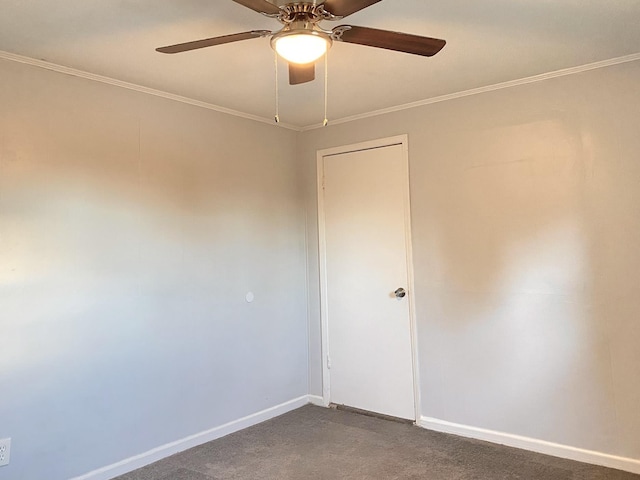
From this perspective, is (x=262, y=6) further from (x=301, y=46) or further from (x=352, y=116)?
(x=352, y=116)

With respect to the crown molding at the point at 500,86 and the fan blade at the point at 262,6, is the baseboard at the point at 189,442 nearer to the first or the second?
the crown molding at the point at 500,86

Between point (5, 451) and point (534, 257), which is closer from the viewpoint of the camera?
point (5, 451)

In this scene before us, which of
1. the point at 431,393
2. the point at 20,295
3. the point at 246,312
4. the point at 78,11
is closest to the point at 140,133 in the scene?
the point at 78,11

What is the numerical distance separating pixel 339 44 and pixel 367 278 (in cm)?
189

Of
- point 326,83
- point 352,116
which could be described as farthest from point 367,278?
point 326,83

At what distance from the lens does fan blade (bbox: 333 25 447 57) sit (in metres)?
1.69

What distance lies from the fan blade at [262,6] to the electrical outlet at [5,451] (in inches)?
93.9

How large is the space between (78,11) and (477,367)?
3.06 meters

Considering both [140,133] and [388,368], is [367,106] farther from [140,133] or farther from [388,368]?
[388,368]

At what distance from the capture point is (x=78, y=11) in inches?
77.1

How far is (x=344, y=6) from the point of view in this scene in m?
1.58

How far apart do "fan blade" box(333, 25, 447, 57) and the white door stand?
1691 millimetres

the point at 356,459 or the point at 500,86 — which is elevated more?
the point at 500,86

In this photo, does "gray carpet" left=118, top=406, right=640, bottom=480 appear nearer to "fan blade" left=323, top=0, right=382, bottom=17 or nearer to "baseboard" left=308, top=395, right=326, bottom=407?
"baseboard" left=308, top=395, right=326, bottom=407
